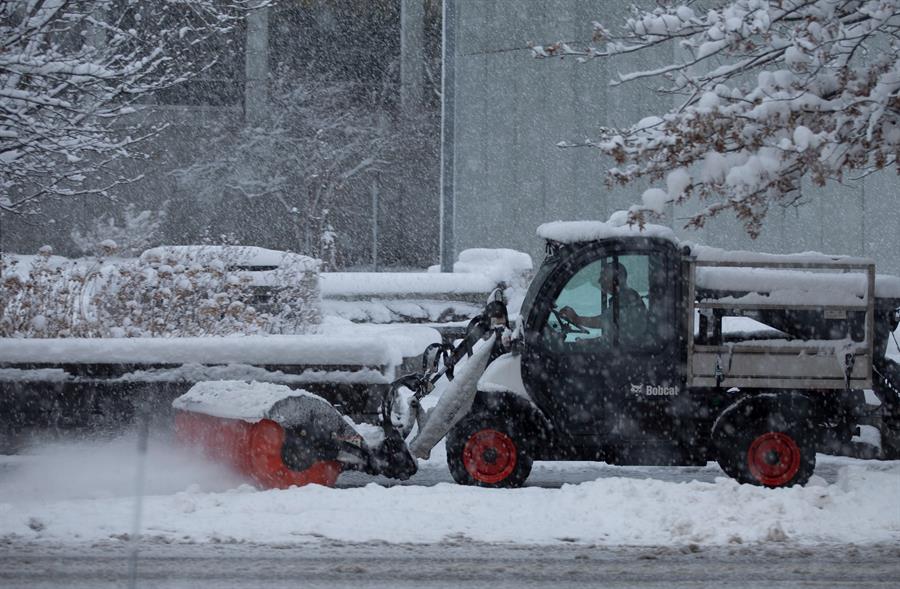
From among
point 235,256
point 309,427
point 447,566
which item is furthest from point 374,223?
point 447,566

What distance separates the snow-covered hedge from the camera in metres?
10.8

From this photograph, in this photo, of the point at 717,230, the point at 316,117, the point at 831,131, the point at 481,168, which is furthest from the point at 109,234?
the point at 831,131

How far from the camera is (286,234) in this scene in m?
33.7

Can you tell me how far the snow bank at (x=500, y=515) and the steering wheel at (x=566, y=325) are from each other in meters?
1.07

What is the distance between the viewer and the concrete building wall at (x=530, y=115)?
1920cm

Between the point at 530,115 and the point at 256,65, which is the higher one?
the point at 256,65

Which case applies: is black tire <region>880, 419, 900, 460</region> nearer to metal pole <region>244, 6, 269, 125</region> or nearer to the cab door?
the cab door

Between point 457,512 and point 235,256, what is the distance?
5.97m

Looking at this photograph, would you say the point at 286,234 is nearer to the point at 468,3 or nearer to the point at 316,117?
the point at 316,117

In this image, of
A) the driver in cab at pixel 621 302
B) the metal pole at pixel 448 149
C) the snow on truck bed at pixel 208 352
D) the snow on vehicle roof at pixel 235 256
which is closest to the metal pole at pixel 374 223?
the metal pole at pixel 448 149

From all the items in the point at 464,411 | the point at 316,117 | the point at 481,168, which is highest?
the point at 316,117

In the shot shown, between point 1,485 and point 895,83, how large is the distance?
663 centimetres

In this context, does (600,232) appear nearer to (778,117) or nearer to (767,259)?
(767,259)

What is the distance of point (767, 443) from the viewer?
7926 millimetres
